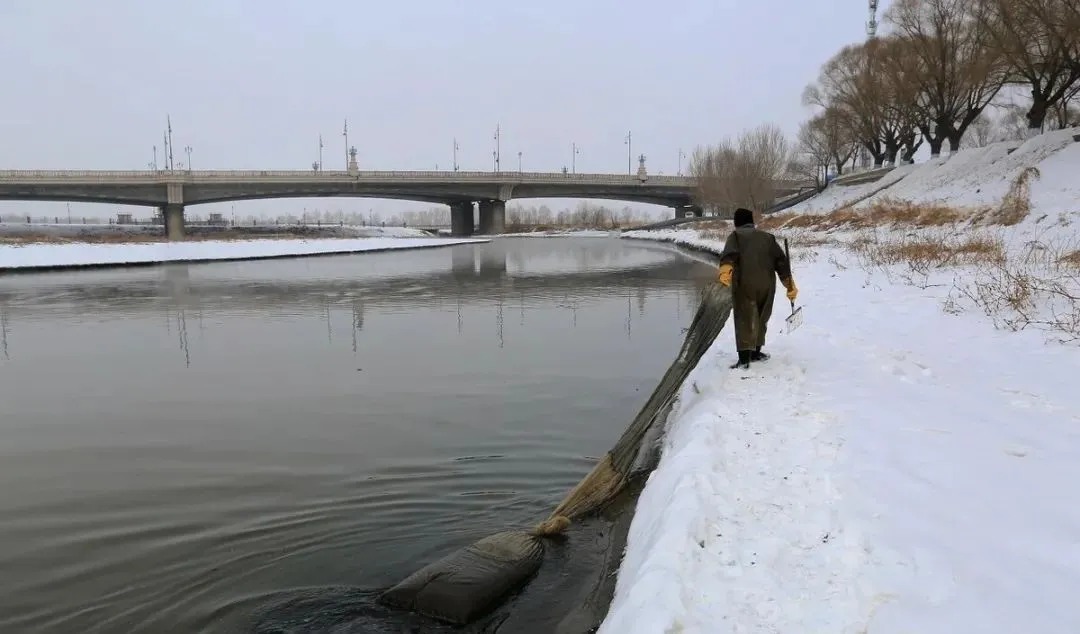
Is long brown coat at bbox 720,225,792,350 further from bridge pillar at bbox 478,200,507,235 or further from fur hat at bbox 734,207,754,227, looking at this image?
bridge pillar at bbox 478,200,507,235

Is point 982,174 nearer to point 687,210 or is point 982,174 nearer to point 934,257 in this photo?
point 934,257

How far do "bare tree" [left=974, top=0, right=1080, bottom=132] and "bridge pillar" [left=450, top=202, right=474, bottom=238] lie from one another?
234 feet

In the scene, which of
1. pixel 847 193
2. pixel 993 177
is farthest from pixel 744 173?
pixel 993 177

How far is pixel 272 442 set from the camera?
8414mm

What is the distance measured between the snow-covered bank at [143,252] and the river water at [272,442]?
21376 millimetres

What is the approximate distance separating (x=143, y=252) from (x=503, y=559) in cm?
4325

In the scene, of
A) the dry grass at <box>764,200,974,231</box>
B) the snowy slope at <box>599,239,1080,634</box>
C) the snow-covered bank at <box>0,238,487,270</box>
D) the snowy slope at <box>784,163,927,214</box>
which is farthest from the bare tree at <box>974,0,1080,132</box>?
the snow-covered bank at <box>0,238,487,270</box>

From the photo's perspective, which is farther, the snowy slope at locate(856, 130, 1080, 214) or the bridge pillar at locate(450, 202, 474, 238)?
the bridge pillar at locate(450, 202, 474, 238)

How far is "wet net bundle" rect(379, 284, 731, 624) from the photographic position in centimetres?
482

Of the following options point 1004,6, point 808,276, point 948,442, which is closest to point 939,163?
point 1004,6

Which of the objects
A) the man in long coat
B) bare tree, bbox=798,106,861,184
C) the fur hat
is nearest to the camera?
the man in long coat

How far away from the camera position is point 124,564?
5.59 m

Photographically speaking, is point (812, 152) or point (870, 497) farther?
point (812, 152)

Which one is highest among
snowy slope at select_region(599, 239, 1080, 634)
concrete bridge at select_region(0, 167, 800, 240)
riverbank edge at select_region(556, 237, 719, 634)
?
concrete bridge at select_region(0, 167, 800, 240)
